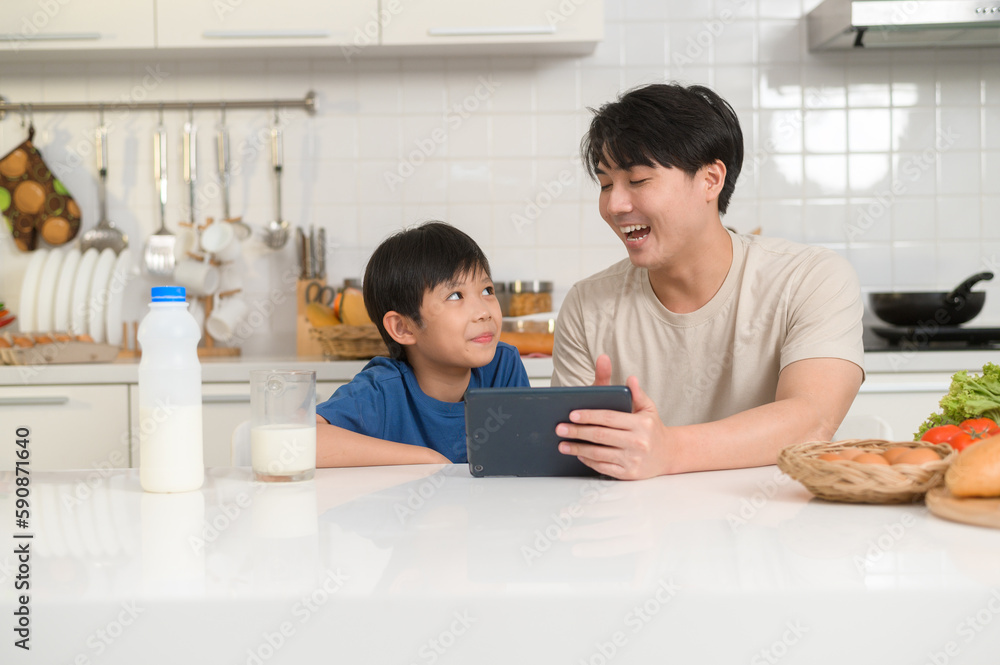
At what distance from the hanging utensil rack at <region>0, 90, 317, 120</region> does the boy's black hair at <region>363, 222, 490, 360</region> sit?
1350mm

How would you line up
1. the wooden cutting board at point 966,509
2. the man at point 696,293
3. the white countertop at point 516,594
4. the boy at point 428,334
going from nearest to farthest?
the white countertop at point 516,594, the wooden cutting board at point 966,509, the man at point 696,293, the boy at point 428,334

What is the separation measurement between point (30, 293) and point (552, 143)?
1.62m

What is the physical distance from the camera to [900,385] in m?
2.08

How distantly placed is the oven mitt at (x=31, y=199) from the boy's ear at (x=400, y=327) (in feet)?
5.40

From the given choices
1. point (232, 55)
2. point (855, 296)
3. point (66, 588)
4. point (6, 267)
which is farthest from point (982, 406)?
point (6, 267)

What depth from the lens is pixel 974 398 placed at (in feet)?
3.51

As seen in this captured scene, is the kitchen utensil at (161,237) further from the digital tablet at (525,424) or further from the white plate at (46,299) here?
the digital tablet at (525,424)

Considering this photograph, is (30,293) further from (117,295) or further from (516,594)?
(516,594)

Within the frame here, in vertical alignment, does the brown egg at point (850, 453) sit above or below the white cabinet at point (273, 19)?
below

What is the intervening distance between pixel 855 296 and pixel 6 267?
2464 millimetres

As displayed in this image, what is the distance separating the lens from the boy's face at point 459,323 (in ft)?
4.58

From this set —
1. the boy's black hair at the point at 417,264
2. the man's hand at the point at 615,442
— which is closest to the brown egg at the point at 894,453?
the man's hand at the point at 615,442

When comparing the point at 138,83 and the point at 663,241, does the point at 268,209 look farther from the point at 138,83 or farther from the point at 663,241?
the point at 663,241

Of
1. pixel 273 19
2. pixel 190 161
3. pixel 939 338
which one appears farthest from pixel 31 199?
pixel 939 338
